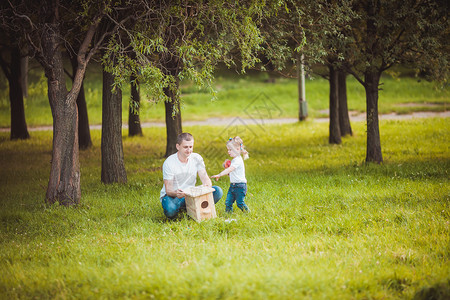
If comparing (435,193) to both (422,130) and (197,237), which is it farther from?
Answer: (422,130)

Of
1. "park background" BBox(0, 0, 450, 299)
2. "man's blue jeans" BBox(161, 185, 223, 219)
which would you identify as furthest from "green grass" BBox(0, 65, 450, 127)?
"man's blue jeans" BBox(161, 185, 223, 219)

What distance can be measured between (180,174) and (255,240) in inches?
66.2

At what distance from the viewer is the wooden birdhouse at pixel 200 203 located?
6398 mm

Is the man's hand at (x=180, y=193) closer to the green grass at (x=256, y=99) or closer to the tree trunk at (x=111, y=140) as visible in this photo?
the tree trunk at (x=111, y=140)

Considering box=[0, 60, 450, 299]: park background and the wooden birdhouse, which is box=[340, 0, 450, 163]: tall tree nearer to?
box=[0, 60, 450, 299]: park background

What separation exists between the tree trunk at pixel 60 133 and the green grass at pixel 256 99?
13534 millimetres

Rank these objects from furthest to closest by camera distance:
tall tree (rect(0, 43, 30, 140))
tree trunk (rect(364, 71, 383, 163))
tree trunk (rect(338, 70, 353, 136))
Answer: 1. tall tree (rect(0, 43, 30, 140))
2. tree trunk (rect(338, 70, 353, 136))
3. tree trunk (rect(364, 71, 383, 163))

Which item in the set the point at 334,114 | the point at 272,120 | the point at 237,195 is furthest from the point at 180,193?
the point at 272,120

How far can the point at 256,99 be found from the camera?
3148 centimetres

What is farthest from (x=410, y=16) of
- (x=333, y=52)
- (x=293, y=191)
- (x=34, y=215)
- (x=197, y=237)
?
(x=34, y=215)

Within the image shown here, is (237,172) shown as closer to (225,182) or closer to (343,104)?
(225,182)

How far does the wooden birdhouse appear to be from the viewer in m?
6.40

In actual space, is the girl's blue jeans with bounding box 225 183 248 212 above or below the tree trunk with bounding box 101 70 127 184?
below

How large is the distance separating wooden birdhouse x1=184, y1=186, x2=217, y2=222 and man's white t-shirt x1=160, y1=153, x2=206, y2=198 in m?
0.28
